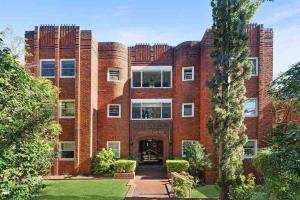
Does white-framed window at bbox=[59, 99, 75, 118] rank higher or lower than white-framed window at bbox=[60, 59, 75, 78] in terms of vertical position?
lower

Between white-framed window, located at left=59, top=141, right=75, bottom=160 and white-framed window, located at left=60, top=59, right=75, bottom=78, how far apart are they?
4877 mm

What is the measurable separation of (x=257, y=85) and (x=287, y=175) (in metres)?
21.6

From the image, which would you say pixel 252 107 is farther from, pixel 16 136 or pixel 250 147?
pixel 16 136

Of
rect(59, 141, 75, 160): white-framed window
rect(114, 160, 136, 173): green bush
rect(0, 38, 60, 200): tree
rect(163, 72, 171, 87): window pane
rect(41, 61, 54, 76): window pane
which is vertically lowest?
rect(114, 160, 136, 173): green bush

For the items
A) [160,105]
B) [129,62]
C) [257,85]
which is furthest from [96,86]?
[257,85]

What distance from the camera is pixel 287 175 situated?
23.2 ft

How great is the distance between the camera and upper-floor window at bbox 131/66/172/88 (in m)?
31.4

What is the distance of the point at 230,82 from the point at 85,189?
9.55 metres

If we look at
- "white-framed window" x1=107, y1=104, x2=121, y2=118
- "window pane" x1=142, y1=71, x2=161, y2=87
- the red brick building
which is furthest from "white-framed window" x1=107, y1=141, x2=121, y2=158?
"window pane" x1=142, y1=71, x2=161, y2=87

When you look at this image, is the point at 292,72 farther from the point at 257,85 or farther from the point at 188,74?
the point at 188,74

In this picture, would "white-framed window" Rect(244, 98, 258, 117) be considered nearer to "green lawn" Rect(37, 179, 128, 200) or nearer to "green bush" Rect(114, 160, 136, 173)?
"green bush" Rect(114, 160, 136, 173)

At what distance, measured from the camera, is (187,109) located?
30812 millimetres

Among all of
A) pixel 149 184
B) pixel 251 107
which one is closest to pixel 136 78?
pixel 251 107

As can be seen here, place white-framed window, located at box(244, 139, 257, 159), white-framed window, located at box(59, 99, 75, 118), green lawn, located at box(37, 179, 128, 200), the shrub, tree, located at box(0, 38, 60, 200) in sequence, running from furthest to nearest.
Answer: white-framed window, located at box(59, 99, 75, 118) → the shrub → white-framed window, located at box(244, 139, 257, 159) → green lawn, located at box(37, 179, 128, 200) → tree, located at box(0, 38, 60, 200)
